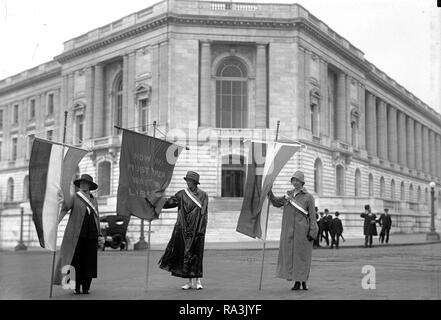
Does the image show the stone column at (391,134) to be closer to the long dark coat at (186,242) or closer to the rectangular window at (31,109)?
the rectangular window at (31,109)

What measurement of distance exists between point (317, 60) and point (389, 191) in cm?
2283

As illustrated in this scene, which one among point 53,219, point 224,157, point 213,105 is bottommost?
point 53,219

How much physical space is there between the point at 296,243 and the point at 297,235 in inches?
5.1

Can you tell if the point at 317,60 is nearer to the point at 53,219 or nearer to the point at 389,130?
the point at 389,130

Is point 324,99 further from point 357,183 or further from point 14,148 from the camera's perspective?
point 14,148

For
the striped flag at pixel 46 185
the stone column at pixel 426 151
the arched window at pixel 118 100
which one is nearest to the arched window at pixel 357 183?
the arched window at pixel 118 100

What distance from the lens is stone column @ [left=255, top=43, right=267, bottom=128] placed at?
43.8 metres

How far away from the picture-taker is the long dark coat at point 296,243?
9.21 m

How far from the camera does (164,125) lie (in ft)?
138

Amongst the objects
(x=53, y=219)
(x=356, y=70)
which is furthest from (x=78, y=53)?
Result: (x=53, y=219)

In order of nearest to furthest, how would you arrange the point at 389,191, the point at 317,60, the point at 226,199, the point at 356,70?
1. the point at 226,199
2. the point at 317,60
3. the point at 356,70
4. the point at 389,191

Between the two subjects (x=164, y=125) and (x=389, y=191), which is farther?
(x=389, y=191)

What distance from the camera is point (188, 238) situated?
9.23 meters

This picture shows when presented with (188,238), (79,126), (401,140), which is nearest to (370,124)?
(401,140)
